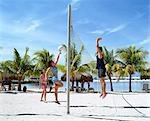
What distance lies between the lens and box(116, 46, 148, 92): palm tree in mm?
28016

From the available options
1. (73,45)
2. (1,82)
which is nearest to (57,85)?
(73,45)

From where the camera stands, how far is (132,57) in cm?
2827

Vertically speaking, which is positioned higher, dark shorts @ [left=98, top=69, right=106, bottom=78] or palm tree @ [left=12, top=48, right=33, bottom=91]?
palm tree @ [left=12, top=48, right=33, bottom=91]

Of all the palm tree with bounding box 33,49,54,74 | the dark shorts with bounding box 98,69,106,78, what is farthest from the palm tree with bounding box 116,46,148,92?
the dark shorts with bounding box 98,69,106,78

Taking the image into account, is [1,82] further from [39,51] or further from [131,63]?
[131,63]

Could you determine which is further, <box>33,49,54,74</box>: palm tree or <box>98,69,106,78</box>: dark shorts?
<box>33,49,54,74</box>: palm tree

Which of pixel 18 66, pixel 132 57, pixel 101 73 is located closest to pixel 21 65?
pixel 18 66

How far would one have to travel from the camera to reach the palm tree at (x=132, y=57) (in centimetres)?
2802

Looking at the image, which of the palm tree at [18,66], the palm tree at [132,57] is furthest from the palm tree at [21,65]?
the palm tree at [132,57]

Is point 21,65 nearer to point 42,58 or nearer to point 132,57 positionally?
point 42,58

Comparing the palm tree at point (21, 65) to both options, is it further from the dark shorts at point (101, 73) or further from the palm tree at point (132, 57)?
the dark shorts at point (101, 73)

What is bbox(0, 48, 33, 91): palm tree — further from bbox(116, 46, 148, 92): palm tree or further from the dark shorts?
the dark shorts

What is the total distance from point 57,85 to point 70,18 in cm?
272

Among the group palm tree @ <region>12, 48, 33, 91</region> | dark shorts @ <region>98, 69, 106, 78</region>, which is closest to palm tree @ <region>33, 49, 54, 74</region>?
palm tree @ <region>12, 48, 33, 91</region>
